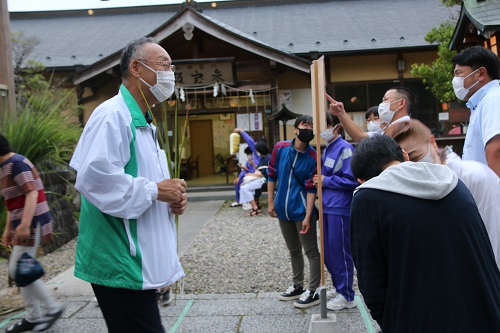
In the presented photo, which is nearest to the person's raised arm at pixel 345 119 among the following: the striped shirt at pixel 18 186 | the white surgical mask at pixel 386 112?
the white surgical mask at pixel 386 112

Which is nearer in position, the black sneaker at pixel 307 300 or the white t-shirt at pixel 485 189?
the white t-shirt at pixel 485 189

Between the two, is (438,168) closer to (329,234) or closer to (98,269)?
(98,269)

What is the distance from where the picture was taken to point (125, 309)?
2.00 metres

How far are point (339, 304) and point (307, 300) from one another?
31 centimetres

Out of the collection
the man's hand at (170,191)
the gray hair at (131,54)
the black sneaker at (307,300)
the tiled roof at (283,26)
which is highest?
the tiled roof at (283,26)

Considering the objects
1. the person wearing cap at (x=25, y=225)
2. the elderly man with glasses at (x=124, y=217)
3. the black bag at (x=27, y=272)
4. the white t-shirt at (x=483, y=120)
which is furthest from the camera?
the person wearing cap at (x=25, y=225)

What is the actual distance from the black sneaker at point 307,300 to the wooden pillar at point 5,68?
577 cm

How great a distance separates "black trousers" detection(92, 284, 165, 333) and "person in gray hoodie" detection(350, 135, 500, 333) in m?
1.04

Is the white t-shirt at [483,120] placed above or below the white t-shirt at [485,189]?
above

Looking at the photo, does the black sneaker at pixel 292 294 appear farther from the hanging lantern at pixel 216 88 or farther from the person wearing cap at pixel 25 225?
the hanging lantern at pixel 216 88

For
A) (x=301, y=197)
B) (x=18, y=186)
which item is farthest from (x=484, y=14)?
(x=18, y=186)

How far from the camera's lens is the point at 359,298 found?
14.7 ft

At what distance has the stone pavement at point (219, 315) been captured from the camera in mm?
3832

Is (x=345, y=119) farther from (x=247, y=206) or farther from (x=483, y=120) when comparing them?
(x=247, y=206)
